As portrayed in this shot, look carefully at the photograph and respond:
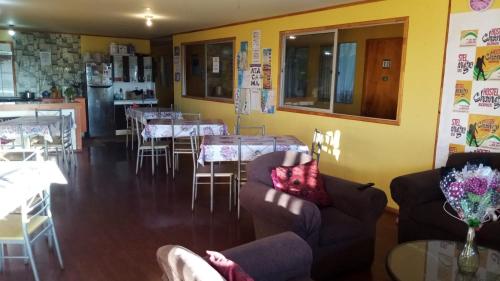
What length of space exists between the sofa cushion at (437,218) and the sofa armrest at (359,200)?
1.27ft

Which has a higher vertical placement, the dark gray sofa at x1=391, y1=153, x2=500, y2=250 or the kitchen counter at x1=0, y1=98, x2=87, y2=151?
the kitchen counter at x1=0, y1=98, x2=87, y2=151

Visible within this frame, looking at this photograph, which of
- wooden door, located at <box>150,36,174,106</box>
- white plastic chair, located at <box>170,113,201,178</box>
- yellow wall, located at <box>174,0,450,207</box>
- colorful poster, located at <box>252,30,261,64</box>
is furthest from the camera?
wooden door, located at <box>150,36,174,106</box>

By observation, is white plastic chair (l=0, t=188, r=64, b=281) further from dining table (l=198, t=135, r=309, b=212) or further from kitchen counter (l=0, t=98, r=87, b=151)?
kitchen counter (l=0, t=98, r=87, b=151)

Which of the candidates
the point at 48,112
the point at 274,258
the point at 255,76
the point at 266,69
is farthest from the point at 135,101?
the point at 274,258

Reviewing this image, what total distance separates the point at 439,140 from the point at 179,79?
5948 millimetres

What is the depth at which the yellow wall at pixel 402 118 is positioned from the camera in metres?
3.55

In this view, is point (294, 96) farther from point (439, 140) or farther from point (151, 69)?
point (151, 69)

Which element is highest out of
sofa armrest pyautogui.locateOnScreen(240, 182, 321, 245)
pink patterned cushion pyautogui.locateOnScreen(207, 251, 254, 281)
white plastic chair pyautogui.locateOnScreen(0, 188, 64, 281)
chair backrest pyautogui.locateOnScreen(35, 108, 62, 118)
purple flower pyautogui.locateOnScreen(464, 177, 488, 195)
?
purple flower pyautogui.locateOnScreen(464, 177, 488, 195)

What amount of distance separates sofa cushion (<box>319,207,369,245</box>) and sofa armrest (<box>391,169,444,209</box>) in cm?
51

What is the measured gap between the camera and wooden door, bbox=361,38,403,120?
5.30m

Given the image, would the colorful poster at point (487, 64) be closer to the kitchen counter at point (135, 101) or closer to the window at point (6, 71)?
the kitchen counter at point (135, 101)

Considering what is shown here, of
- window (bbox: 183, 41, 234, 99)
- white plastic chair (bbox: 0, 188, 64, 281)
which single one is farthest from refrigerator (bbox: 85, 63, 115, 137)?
white plastic chair (bbox: 0, 188, 64, 281)

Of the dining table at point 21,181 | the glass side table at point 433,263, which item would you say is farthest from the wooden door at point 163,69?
the glass side table at point 433,263

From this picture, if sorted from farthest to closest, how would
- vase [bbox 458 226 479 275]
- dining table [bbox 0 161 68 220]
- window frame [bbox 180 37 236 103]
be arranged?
window frame [bbox 180 37 236 103] → dining table [bbox 0 161 68 220] → vase [bbox 458 226 479 275]
